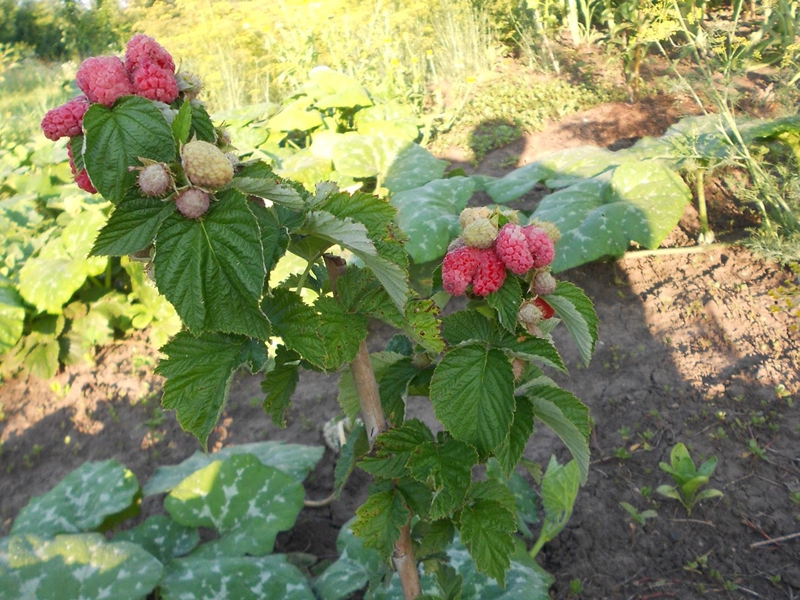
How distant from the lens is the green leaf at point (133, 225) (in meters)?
0.74

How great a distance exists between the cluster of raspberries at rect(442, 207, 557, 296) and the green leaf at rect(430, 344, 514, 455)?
117mm

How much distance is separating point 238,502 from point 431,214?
165 cm

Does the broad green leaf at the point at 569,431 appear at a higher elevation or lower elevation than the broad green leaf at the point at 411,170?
higher

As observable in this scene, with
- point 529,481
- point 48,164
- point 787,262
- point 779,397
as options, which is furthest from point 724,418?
point 48,164

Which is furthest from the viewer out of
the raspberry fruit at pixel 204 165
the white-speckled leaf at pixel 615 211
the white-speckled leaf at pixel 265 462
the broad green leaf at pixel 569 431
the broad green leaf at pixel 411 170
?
the broad green leaf at pixel 411 170

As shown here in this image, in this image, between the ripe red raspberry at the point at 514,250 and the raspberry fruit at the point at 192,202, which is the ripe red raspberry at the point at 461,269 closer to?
the ripe red raspberry at the point at 514,250

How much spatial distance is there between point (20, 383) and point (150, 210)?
11.1 feet

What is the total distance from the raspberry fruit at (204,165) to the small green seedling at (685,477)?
1841mm

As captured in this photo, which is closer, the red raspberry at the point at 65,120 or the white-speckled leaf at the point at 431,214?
the red raspberry at the point at 65,120

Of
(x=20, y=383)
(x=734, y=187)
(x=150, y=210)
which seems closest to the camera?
(x=150, y=210)

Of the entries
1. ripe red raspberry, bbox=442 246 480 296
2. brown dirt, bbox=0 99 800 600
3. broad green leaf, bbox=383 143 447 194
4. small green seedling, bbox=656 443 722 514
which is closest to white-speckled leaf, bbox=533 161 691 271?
brown dirt, bbox=0 99 800 600

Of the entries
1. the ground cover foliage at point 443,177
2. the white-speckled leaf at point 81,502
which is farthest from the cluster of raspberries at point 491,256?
the white-speckled leaf at point 81,502

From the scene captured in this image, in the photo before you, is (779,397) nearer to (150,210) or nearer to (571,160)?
(571,160)

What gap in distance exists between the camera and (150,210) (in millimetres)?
752
